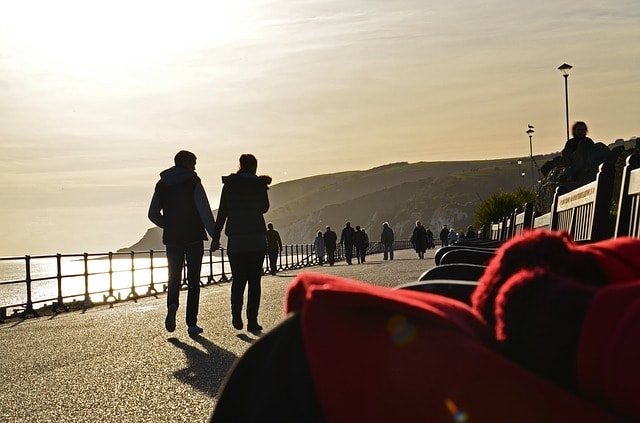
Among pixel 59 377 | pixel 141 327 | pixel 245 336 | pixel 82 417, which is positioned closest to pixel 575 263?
pixel 82 417

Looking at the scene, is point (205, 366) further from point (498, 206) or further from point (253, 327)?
point (498, 206)

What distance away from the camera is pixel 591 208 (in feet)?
16.7

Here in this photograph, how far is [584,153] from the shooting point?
57.1ft

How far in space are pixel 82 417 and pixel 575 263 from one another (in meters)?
4.63

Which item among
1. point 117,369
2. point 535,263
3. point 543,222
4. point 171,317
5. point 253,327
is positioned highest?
point 543,222

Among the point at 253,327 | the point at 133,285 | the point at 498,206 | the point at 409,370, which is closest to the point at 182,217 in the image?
the point at 253,327

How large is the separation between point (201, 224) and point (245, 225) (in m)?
0.48

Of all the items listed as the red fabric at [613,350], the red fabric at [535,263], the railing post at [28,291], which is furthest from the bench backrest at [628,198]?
the railing post at [28,291]

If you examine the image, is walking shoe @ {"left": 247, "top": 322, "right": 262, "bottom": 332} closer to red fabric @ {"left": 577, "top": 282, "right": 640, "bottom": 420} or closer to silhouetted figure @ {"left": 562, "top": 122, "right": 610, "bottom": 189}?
silhouetted figure @ {"left": 562, "top": 122, "right": 610, "bottom": 189}

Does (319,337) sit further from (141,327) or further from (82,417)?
(141,327)

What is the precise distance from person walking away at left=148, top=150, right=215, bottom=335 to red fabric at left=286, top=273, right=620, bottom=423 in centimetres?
889

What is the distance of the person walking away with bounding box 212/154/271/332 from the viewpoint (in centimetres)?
1048

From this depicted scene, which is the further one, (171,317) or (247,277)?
(247,277)

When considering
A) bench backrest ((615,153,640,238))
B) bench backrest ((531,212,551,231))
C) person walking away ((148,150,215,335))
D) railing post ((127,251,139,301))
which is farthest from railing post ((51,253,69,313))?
bench backrest ((615,153,640,238))
